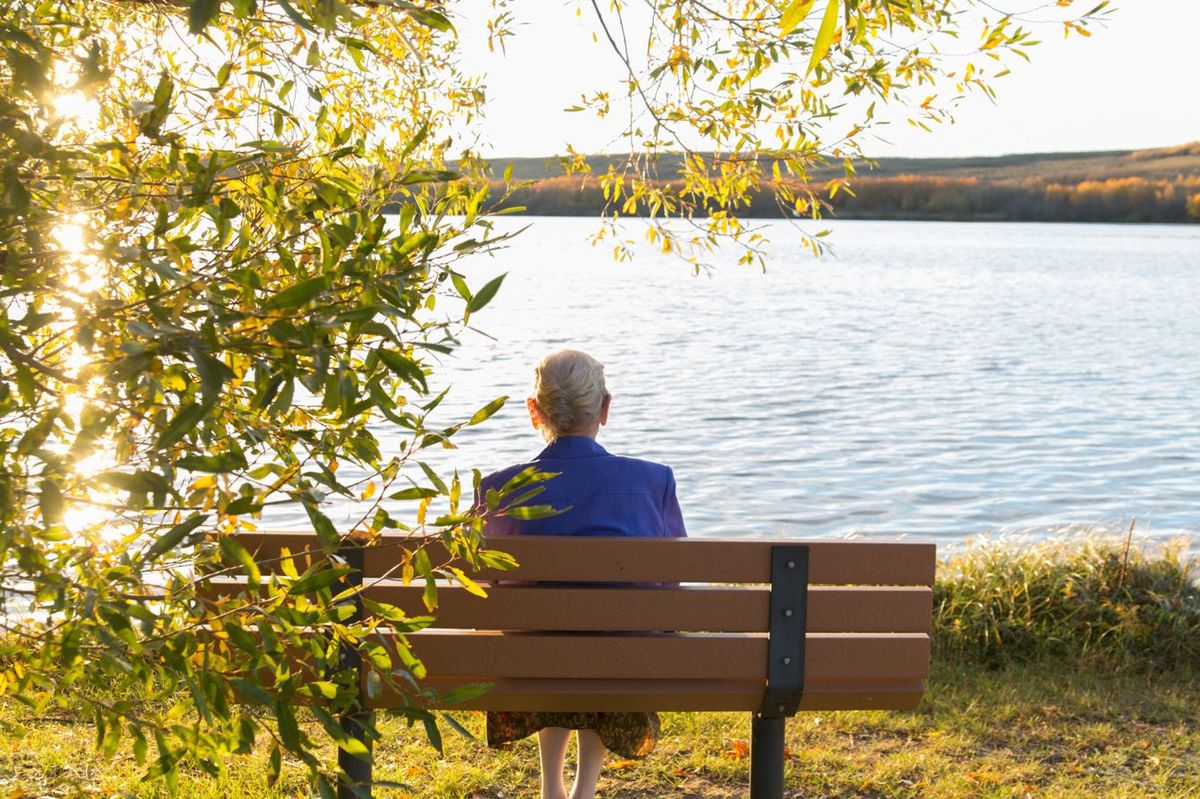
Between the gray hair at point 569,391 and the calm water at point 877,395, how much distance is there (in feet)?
5.34

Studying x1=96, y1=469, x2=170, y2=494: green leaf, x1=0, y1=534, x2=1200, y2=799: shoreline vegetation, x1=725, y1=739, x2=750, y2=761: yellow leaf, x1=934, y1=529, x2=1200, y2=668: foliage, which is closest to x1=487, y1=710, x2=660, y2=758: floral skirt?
x1=0, y1=534, x2=1200, y2=799: shoreline vegetation

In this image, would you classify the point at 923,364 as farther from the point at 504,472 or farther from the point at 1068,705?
the point at 504,472

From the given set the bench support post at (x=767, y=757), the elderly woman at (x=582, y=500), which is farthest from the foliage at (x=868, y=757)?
the bench support post at (x=767, y=757)

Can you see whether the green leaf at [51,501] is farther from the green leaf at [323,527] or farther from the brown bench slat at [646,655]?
the brown bench slat at [646,655]

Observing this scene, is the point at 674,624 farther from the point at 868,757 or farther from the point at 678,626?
the point at 868,757

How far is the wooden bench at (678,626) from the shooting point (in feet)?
10.7

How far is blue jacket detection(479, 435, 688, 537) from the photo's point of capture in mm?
3568

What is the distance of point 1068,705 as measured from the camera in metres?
5.39

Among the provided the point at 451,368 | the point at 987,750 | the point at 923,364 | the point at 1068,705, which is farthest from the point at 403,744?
the point at 923,364

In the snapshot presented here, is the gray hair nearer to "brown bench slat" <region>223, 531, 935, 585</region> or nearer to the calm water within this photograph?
"brown bench slat" <region>223, 531, 935, 585</region>

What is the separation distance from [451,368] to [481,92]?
12.5 m

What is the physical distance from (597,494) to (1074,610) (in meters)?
3.52

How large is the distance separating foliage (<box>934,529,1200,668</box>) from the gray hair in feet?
10.2

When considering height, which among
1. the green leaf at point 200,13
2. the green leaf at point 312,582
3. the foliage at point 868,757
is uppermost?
the green leaf at point 200,13
